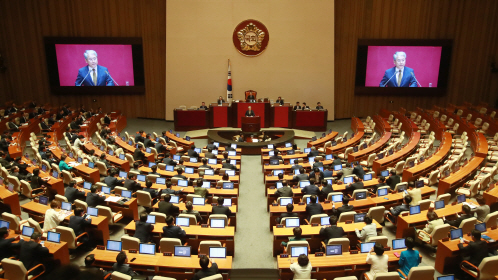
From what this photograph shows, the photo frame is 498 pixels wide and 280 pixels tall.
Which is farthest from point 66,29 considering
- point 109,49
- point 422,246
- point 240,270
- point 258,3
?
point 422,246

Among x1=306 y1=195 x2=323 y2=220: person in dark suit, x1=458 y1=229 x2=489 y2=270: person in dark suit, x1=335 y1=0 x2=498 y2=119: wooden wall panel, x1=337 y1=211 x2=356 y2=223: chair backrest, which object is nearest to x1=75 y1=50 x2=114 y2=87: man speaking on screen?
x1=335 y1=0 x2=498 y2=119: wooden wall panel

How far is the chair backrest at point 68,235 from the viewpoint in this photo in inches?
281

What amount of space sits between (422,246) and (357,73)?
1394cm

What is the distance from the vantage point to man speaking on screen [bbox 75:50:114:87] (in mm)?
20047

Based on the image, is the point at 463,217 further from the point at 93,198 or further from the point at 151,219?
the point at 93,198

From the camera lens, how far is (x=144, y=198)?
29.6 feet

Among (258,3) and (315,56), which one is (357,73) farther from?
(258,3)

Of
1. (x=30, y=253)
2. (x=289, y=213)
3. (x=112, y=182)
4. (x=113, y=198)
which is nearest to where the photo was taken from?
(x=30, y=253)

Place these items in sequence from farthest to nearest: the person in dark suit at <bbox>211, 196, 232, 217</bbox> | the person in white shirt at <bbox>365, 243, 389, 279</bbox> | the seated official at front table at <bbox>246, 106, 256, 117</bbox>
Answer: the seated official at front table at <bbox>246, 106, 256, 117</bbox>
the person in dark suit at <bbox>211, 196, 232, 217</bbox>
the person in white shirt at <bbox>365, 243, 389, 279</bbox>

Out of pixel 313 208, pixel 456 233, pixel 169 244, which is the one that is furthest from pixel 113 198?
pixel 456 233

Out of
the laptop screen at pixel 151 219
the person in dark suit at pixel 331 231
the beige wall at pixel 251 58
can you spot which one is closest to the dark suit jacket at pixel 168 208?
the laptop screen at pixel 151 219

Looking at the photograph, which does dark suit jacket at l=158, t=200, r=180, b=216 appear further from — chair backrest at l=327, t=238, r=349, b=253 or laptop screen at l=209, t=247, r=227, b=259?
chair backrest at l=327, t=238, r=349, b=253

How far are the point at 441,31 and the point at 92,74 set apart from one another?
1923cm

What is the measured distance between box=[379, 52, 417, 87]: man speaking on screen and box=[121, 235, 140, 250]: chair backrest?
17397 mm
